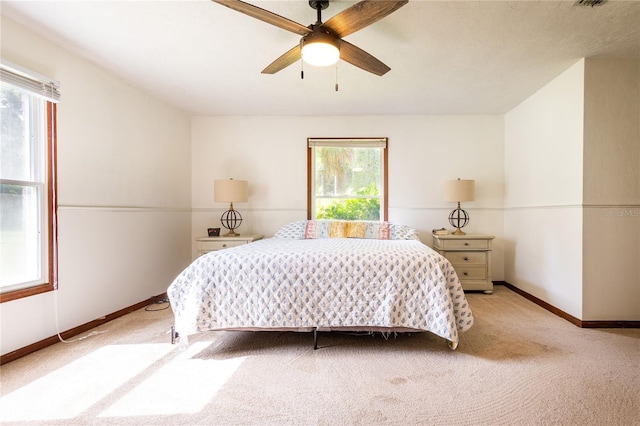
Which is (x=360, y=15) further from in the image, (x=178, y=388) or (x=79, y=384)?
(x=79, y=384)

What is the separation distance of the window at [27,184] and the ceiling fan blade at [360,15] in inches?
80.5

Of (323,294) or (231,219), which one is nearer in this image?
(323,294)

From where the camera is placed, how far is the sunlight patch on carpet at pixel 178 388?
1.39m

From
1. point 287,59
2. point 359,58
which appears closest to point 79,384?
Answer: point 287,59

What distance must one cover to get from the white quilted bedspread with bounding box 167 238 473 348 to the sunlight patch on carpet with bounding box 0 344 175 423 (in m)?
0.33

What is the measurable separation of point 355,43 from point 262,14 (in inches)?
35.5

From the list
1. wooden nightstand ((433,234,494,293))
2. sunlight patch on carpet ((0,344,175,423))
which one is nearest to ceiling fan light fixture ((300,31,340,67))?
sunlight patch on carpet ((0,344,175,423))

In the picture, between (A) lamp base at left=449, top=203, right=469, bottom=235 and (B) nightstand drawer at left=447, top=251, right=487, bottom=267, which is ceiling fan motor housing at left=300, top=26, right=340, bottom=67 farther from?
(A) lamp base at left=449, top=203, right=469, bottom=235

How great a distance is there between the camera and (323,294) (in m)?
1.93

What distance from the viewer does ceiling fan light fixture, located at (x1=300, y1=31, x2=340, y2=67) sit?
5.27ft

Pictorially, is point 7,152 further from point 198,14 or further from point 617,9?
→ point 617,9

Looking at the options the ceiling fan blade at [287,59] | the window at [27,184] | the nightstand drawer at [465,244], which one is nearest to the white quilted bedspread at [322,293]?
the window at [27,184]

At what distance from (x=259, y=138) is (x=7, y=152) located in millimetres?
2403

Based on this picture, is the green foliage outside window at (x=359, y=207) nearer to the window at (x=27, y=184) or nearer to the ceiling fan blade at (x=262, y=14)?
the ceiling fan blade at (x=262, y=14)
